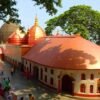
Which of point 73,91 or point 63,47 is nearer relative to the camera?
point 73,91

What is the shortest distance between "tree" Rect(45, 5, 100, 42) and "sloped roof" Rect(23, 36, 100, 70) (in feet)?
43.4

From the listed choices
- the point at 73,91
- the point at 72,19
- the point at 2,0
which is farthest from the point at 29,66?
the point at 2,0

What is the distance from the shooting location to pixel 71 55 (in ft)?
85.0

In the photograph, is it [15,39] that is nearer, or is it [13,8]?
[13,8]

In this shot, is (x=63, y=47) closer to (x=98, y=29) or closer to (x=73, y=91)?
(x=73, y=91)

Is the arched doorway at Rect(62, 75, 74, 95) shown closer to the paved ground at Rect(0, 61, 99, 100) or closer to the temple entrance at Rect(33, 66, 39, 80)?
the paved ground at Rect(0, 61, 99, 100)

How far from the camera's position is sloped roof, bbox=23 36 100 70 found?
25.3 meters

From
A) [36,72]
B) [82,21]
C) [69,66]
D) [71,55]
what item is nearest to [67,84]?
[69,66]

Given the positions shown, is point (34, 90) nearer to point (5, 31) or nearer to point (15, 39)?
point (15, 39)

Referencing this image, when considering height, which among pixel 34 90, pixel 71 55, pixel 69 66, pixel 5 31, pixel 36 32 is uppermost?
pixel 5 31

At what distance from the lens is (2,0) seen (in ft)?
48.8

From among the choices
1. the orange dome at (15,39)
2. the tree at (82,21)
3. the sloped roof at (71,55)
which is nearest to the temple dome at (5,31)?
the orange dome at (15,39)

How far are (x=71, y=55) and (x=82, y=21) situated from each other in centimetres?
1821

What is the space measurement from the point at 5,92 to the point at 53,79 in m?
5.77
